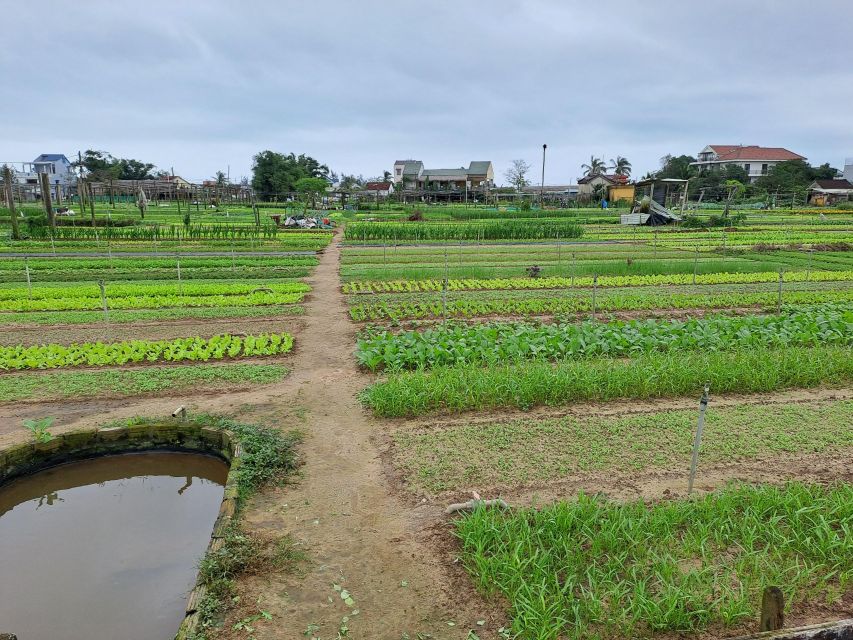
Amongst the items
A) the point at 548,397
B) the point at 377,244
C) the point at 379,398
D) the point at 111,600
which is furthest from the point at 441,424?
the point at 377,244

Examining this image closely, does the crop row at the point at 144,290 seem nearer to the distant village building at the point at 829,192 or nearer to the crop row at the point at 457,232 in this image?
the crop row at the point at 457,232

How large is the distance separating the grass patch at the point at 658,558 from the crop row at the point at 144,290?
45.0ft

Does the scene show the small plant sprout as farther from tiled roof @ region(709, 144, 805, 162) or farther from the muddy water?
tiled roof @ region(709, 144, 805, 162)

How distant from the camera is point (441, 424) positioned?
7.77 metres

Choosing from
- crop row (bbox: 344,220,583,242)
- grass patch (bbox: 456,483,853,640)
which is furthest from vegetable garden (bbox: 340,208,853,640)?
crop row (bbox: 344,220,583,242)

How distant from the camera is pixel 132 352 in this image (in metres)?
10.7

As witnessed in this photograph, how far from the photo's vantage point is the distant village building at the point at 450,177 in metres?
84.3

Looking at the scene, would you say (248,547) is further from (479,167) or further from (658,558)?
(479,167)

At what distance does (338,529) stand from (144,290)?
1435cm

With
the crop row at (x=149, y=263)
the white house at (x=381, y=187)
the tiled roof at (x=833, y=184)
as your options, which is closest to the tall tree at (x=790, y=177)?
the tiled roof at (x=833, y=184)

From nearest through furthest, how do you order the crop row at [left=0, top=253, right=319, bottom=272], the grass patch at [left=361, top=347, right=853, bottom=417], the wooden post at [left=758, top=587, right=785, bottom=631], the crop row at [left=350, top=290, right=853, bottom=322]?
the wooden post at [left=758, top=587, right=785, bottom=631]
the grass patch at [left=361, top=347, right=853, bottom=417]
the crop row at [left=350, top=290, right=853, bottom=322]
the crop row at [left=0, top=253, right=319, bottom=272]

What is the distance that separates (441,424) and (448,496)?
74.3 inches

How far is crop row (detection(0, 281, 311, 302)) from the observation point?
1636 centimetres

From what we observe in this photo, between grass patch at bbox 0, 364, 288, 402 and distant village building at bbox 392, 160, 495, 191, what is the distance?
243ft
